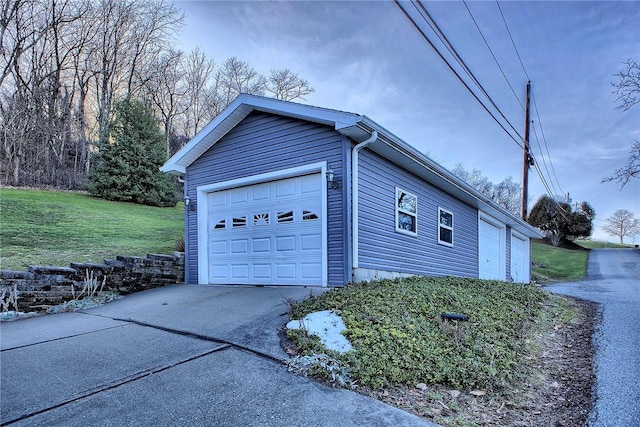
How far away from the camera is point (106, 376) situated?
3174mm

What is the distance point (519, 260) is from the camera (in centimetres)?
1648

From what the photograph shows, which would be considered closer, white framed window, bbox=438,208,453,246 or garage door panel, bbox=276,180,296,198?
garage door panel, bbox=276,180,296,198

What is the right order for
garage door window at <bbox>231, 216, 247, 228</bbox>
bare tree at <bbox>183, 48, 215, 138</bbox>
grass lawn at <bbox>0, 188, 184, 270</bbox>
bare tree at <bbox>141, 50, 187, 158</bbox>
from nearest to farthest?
garage door window at <bbox>231, 216, 247, 228</bbox>
grass lawn at <bbox>0, 188, 184, 270</bbox>
bare tree at <bbox>141, 50, 187, 158</bbox>
bare tree at <bbox>183, 48, 215, 138</bbox>

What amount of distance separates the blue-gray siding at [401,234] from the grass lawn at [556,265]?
8456mm

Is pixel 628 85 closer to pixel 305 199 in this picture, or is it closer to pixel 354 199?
pixel 354 199

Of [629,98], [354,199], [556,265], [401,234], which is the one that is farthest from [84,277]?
[556,265]

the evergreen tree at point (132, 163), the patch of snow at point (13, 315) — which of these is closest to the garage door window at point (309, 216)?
the patch of snow at point (13, 315)

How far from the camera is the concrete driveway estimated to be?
2.57 m

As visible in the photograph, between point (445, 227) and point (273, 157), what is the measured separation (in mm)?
5547

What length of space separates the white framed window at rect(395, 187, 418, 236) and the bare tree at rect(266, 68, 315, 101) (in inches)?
834

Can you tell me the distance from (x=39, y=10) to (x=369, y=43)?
20556mm

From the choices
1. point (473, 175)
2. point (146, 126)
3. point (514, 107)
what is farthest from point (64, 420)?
point (473, 175)

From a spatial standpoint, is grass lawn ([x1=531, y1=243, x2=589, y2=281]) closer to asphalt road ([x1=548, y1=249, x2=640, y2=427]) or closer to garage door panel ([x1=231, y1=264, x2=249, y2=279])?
asphalt road ([x1=548, y1=249, x2=640, y2=427])

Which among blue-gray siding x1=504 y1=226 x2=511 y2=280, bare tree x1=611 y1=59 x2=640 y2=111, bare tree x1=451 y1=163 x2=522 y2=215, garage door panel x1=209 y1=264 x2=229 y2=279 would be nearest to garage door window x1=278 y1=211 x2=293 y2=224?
garage door panel x1=209 y1=264 x2=229 y2=279
